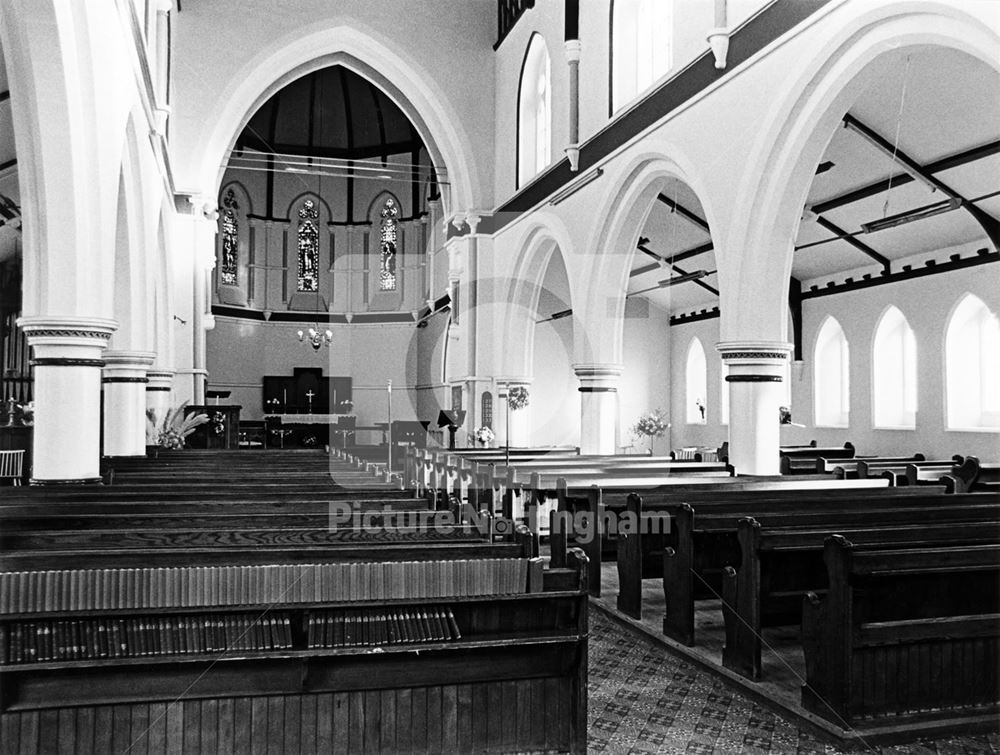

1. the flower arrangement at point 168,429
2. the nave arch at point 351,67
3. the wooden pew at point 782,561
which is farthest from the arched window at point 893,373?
the flower arrangement at point 168,429

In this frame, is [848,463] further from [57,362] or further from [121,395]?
[57,362]

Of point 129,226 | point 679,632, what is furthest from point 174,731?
point 129,226

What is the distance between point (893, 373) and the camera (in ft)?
45.9

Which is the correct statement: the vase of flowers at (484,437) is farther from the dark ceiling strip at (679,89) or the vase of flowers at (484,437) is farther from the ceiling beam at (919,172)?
the ceiling beam at (919,172)

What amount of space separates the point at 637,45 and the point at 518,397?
7.47 meters

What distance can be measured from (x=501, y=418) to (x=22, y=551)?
45.4 ft

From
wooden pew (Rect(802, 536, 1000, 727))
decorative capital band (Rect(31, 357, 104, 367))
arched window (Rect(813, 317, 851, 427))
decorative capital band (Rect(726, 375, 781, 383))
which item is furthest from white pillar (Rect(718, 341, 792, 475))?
arched window (Rect(813, 317, 851, 427))

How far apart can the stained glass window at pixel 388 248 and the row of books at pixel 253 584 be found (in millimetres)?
23662

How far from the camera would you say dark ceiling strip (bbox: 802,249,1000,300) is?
38.9 feet

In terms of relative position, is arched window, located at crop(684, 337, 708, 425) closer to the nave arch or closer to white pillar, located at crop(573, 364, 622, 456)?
the nave arch

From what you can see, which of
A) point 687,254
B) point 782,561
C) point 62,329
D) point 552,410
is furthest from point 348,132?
point 782,561

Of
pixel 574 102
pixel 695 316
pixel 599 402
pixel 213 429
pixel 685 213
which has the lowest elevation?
pixel 213 429

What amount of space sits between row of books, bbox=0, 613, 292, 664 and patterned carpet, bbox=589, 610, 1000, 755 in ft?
5.22

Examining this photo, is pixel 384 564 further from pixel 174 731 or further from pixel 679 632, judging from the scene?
pixel 679 632
